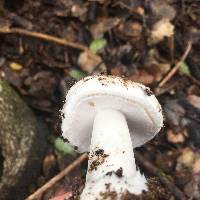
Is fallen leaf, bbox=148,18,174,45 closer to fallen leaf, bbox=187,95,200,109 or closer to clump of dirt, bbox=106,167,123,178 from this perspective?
fallen leaf, bbox=187,95,200,109

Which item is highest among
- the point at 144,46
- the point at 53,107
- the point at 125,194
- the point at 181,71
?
the point at 144,46

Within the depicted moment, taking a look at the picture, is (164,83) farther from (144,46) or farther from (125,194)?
(125,194)

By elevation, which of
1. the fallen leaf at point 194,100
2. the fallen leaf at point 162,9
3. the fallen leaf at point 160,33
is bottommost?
the fallen leaf at point 194,100

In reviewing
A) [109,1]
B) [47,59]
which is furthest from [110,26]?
[47,59]

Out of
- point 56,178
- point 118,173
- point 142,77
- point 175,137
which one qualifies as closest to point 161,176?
point 175,137

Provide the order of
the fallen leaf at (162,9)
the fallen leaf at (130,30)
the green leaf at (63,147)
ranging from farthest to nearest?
1. the fallen leaf at (162,9)
2. the fallen leaf at (130,30)
3. the green leaf at (63,147)

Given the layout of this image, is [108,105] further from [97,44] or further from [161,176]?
[97,44]

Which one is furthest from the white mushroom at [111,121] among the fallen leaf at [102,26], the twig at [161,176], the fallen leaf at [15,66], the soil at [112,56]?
the fallen leaf at [102,26]

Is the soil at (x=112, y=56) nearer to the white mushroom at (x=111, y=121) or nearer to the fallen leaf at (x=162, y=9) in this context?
the fallen leaf at (x=162, y=9)
